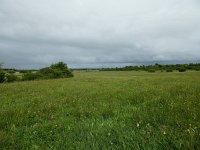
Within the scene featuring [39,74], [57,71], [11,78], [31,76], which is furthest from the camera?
[57,71]

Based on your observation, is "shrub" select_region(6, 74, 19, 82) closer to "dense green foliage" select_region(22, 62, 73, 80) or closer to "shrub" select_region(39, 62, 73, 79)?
"dense green foliage" select_region(22, 62, 73, 80)

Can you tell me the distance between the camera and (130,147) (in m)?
5.12

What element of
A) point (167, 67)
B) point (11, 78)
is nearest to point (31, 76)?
point (11, 78)

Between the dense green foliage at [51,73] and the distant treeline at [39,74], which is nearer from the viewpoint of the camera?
the distant treeline at [39,74]

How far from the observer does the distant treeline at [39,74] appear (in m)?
53.8

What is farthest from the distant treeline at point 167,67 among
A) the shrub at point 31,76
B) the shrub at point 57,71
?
the shrub at point 31,76

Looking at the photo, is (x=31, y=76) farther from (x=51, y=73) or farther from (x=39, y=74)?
(x=51, y=73)

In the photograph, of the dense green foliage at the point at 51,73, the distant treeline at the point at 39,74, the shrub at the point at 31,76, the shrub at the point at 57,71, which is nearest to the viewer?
the distant treeline at the point at 39,74

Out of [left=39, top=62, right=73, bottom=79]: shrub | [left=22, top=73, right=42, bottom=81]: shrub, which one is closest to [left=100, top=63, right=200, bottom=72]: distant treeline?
[left=39, top=62, right=73, bottom=79]: shrub

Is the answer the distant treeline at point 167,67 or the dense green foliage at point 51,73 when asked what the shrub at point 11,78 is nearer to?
the dense green foliage at point 51,73

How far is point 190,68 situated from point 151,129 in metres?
111

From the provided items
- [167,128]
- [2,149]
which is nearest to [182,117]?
[167,128]

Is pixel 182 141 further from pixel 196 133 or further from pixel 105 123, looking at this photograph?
pixel 105 123

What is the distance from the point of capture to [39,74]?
65188 millimetres
